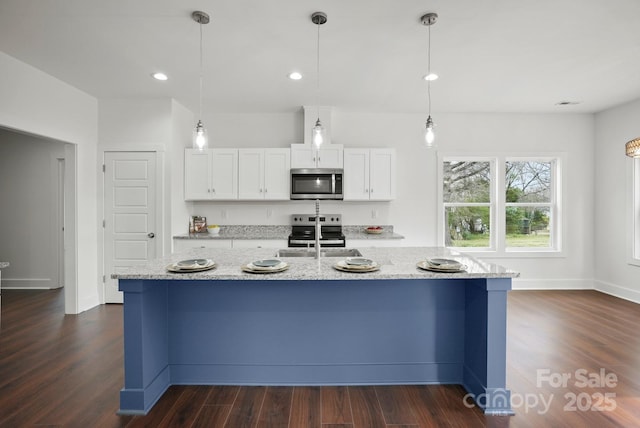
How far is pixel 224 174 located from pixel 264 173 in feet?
1.79

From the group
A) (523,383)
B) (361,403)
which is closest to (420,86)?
(523,383)

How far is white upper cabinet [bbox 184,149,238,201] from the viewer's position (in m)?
4.52

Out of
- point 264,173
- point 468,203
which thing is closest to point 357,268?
point 264,173

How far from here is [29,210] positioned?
5039 mm

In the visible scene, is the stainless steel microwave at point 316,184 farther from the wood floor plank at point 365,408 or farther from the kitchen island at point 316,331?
the wood floor plank at point 365,408

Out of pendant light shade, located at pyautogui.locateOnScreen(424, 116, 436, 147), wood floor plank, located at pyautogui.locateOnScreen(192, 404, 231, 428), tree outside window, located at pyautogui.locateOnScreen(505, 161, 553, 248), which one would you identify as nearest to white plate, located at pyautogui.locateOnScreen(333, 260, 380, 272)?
pendant light shade, located at pyautogui.locateOnScreen(424, 116, 436, 147)

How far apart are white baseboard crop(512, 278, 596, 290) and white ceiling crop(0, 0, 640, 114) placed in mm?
2569

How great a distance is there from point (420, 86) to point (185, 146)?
320cm

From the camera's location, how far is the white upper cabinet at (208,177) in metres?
4.52

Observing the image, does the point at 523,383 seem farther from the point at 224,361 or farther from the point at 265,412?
the point at 224,361

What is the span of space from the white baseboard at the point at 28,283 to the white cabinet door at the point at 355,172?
4660mm

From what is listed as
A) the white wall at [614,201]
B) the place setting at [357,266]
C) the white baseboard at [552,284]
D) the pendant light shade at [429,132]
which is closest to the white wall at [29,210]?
the place setting at [357,266]

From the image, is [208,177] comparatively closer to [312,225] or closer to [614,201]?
[312,225]

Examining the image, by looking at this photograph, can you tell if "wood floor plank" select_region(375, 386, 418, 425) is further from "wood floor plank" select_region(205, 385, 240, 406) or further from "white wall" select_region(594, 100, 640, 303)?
"white wall" select_region(594, 100, 640, 303)
